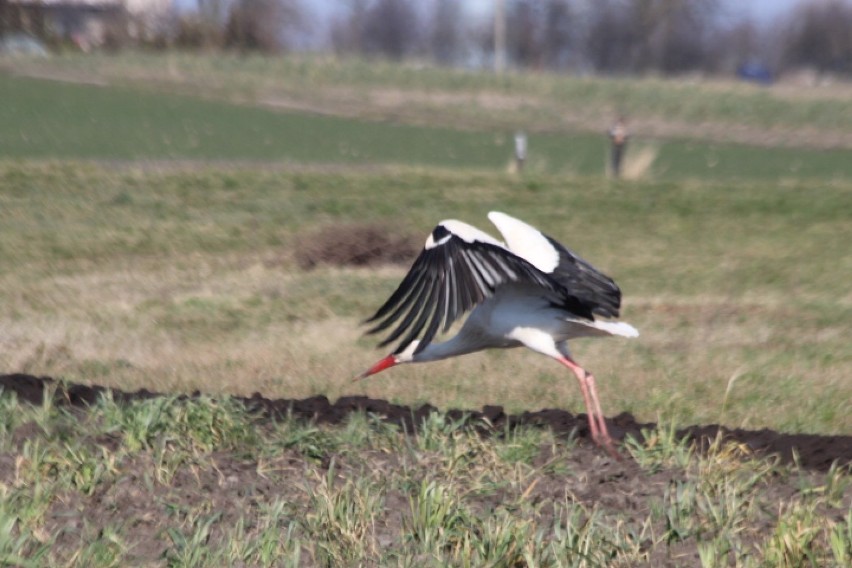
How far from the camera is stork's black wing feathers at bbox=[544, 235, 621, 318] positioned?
752cm

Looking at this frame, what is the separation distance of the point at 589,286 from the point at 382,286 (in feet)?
20.6

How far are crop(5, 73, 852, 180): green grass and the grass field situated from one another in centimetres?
21

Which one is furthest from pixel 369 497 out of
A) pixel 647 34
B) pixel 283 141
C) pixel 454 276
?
pixel 647 34

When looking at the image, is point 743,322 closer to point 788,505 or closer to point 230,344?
point 230,344

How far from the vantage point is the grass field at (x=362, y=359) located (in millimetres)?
5152

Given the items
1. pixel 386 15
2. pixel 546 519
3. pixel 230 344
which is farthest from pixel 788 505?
pixel 386 15

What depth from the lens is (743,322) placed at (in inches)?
487

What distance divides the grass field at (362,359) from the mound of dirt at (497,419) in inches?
8.7

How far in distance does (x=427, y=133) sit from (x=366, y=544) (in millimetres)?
29813

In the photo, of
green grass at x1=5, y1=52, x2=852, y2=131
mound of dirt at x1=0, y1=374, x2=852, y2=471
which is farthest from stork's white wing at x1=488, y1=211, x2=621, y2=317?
green grass at x1=5, y1=52, x2=852, y2=131

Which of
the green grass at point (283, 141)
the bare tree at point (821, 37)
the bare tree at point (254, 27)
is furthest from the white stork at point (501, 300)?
the bare tree at point (821, 37)

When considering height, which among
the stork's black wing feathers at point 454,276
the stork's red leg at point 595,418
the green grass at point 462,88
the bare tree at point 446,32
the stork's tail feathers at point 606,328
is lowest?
the bare tree at point 446,32

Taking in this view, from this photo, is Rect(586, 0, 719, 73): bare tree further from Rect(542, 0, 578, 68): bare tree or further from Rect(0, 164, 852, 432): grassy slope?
Rect(0, 164, 852, 432): grassy slope

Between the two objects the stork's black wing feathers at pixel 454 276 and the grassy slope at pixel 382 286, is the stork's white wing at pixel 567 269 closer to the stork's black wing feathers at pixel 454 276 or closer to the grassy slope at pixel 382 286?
the stork's black wing feathers at pixel 454 276
